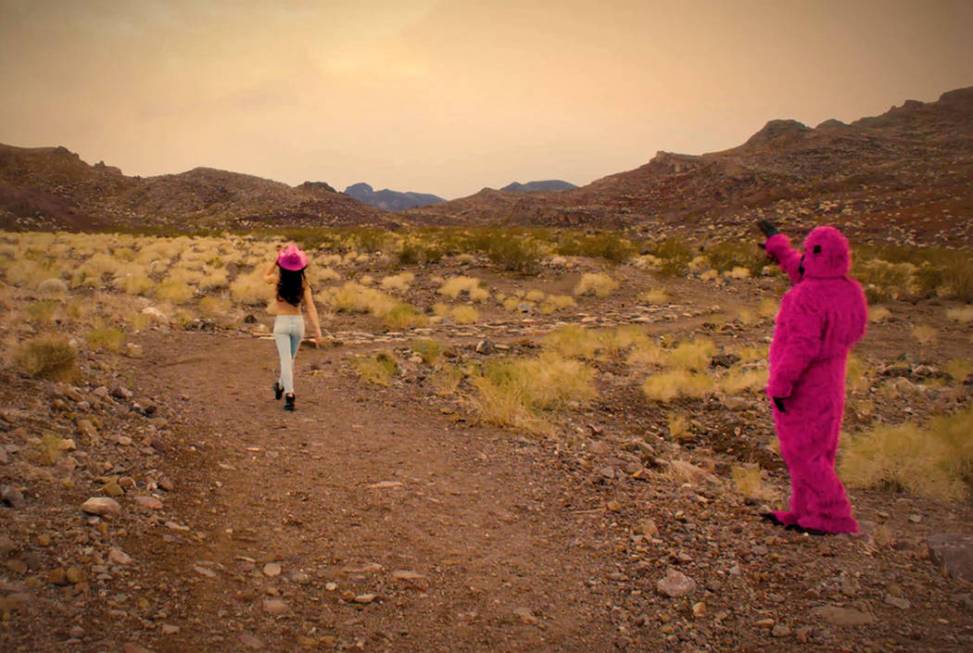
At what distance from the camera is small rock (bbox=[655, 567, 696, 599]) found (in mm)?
3549

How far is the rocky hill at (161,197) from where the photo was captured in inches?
2146

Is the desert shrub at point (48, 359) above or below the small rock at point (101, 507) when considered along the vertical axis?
above

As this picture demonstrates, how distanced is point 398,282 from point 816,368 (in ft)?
45.2

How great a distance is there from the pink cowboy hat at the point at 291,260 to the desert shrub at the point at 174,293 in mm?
8223

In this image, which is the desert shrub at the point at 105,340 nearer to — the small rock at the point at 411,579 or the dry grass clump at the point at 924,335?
the small rock at the point at 411,579

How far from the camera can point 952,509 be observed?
4.82m

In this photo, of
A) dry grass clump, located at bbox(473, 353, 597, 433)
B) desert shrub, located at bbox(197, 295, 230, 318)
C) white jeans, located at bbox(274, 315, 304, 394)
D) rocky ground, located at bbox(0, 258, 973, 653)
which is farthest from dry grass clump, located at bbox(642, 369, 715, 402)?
desert shrub, located at bbox(197, 295, 230, 318)

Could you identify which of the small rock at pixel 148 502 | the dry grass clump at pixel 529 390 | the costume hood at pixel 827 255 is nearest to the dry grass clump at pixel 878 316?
the dry grass clump at pixel 529 390

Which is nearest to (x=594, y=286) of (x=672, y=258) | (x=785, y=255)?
(x=672, y=258)

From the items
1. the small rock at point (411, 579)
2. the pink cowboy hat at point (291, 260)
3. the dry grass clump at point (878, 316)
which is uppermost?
the pink cowboy hat at point (291, 260)

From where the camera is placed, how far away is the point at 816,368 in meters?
4.05

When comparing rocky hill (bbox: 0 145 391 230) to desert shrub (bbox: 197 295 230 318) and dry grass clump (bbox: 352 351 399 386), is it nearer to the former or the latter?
desert shrub (bbox: 197 295 230 318)

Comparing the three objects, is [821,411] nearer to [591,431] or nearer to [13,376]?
[591,431]

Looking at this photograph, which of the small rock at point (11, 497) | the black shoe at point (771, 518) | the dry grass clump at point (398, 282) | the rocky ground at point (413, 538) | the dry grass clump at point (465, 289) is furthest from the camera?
the dry grass clump at point (398, 282)
